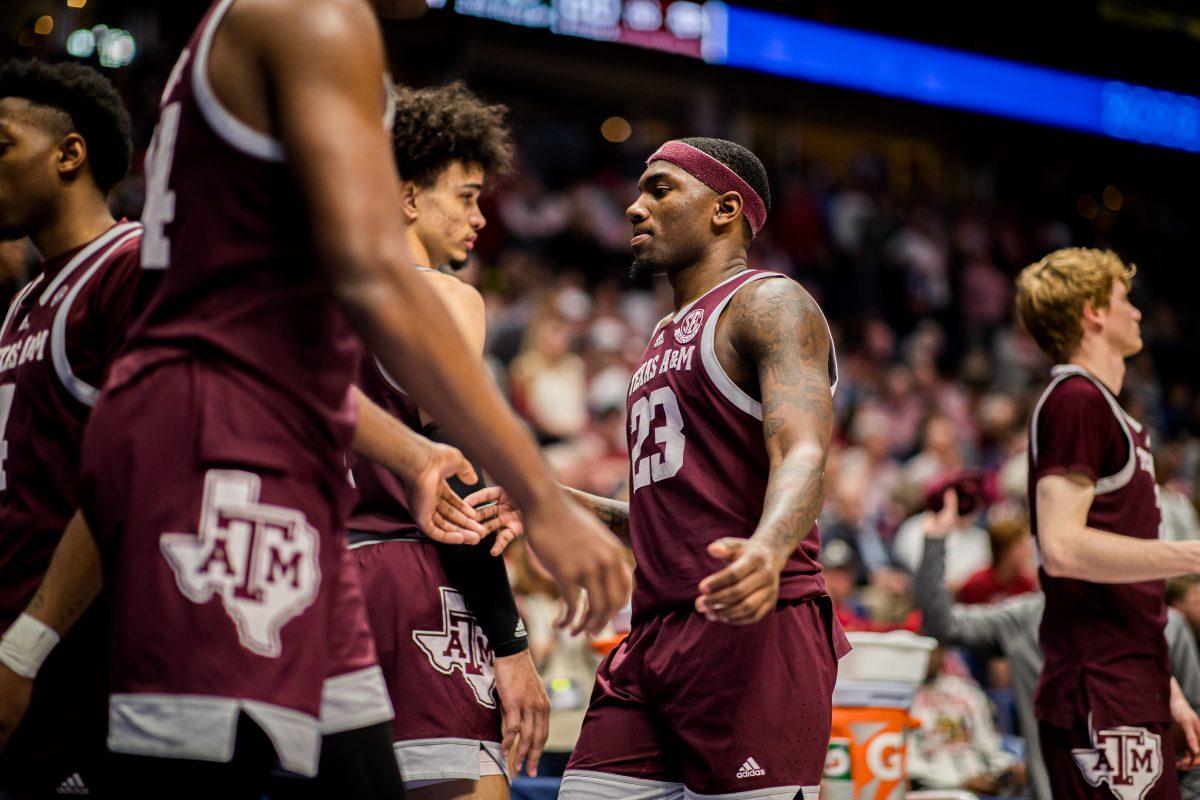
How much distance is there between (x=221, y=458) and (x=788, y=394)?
1394 millimetres

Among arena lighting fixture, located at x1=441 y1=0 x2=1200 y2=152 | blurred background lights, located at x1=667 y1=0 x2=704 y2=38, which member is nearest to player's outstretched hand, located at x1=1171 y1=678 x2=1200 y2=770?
arena lighting fixture, located at x1=441 y1=0 x2=1200 y2=152

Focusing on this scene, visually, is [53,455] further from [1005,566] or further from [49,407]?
[1005,566]

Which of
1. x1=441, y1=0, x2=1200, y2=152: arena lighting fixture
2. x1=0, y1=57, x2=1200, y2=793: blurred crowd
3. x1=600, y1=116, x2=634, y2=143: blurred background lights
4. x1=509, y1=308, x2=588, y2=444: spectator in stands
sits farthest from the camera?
x1=600, y1=116, x2=634, y2=143: blurred background lights

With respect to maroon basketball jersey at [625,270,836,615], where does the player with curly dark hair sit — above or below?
above

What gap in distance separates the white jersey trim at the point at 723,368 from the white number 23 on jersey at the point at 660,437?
14 cm

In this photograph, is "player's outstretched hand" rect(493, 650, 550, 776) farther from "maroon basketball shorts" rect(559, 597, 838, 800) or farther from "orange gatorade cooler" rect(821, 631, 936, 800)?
"orange gatorade cooler" rect(821, 631, 936, 800)

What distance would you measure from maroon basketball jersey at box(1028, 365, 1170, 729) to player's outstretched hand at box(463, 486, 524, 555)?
1698 millimetres

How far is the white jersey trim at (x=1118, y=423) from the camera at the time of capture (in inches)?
151

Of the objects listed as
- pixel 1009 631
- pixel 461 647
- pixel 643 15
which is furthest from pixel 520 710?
pixel 643 15

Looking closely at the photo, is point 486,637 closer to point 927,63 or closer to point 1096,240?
point 927,63

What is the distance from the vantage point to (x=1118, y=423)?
385 cm

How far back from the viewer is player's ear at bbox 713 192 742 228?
3.39m

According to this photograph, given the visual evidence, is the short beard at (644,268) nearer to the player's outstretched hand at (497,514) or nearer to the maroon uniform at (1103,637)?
the player's outstretched hand at (497,514)

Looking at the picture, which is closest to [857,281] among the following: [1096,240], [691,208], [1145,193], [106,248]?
[1096,240]
